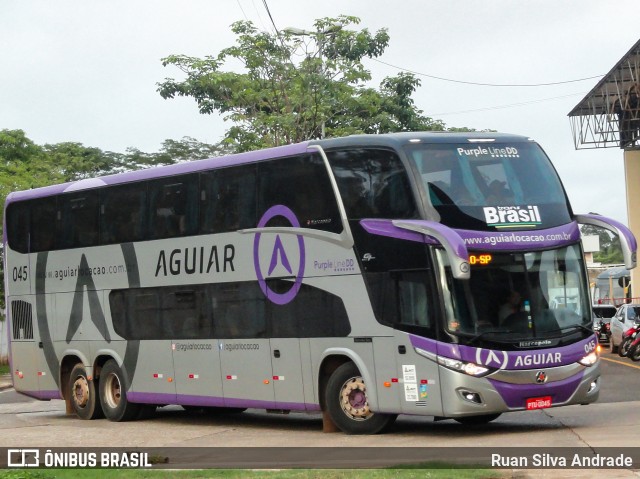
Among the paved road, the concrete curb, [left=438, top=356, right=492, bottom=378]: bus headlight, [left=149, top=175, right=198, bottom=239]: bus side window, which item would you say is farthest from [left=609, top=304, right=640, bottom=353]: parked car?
[left=438, top=356, right=492, bottom=378]: bus headlight

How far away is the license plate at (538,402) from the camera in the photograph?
1592 cm

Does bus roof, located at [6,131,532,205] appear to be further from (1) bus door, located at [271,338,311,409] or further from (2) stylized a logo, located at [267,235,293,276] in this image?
(1) bus door, located at [271,338,311,409]

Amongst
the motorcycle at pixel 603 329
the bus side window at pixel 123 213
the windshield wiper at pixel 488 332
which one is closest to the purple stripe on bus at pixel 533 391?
the windshield wiper at pixel 488 332

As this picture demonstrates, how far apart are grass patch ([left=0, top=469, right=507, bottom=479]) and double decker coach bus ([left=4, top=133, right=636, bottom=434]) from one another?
11.9 feet

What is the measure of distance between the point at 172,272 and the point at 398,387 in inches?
208

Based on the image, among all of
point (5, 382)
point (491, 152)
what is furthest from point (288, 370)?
point (5, 382)

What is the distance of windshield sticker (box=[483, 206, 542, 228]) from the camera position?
16188mm

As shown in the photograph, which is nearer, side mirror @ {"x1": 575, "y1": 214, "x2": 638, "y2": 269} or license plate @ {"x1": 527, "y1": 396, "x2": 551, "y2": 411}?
license plate @ {"x1": 527, "y1": 396, "x2": 551, "y2": 411}

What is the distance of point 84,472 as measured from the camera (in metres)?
13.2

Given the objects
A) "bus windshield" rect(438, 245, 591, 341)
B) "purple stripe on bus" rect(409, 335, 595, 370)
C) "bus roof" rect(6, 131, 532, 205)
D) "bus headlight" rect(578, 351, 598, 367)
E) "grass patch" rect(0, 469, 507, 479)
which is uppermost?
"bus roof" rect(6, 131, 532, 205)

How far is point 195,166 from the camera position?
19859mm

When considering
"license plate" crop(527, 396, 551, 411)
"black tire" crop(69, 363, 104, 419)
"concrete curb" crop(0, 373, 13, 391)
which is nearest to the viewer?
"license plate" crop(527, 396, 551, 411)

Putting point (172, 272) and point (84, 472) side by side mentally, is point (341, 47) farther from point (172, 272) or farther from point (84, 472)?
point (84, 472)

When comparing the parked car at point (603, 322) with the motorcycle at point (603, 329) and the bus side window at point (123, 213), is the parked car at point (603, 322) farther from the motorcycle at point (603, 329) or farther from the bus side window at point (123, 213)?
the bus side window at point (123, 213)
